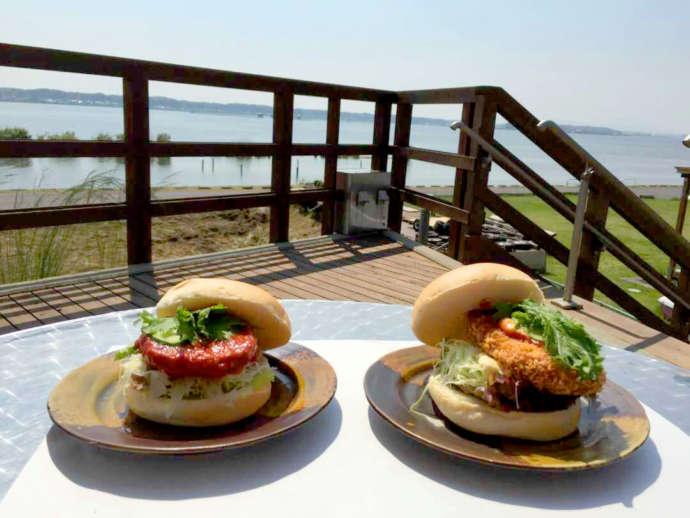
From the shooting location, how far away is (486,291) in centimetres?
121

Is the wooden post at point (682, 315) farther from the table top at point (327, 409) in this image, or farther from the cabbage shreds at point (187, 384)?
the cabbage shreds at point (187, 384)

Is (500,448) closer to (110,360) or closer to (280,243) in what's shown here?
(110,360)

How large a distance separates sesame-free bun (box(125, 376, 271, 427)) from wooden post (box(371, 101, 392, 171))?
17.2ft

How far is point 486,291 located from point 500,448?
33cm

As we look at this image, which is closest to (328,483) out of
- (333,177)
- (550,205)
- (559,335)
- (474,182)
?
(559,335)

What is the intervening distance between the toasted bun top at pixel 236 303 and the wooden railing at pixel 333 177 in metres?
2.69

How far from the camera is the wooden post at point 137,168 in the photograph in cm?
417

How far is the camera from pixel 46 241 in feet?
14.0

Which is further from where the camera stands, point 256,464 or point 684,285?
point 684,285

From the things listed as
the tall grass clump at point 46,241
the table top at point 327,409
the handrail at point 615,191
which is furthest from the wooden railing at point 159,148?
the table top at point 327,409

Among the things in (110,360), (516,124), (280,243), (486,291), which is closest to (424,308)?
(486,291)

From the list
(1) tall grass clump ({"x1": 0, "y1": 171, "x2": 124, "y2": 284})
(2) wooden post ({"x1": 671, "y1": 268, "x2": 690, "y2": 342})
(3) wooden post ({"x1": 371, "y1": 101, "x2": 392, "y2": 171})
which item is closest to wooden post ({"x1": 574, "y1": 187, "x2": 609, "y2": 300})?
(2) wooden post ({"x1": 671, "y1": 268, "x2": 690, "y2": 342})

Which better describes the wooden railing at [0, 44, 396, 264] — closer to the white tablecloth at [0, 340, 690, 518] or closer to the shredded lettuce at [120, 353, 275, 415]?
the shredded lettuce at [120, 353, 275, 415]

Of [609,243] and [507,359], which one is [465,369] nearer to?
[507,359]
